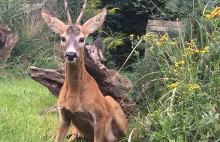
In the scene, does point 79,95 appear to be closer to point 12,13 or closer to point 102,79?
point 102,79

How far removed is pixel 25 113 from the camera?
24.8ft

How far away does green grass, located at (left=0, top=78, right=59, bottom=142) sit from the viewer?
603cm

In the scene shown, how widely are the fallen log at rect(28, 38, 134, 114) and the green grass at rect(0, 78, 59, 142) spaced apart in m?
0.55

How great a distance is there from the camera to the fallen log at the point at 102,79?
7.12 m

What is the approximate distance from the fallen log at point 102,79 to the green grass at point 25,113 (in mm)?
549

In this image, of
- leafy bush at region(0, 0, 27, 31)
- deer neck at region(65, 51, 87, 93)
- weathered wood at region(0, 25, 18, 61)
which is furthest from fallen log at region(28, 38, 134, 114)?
leafy bush at region(0, 0, 27, 31)

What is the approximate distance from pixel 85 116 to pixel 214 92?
1.60m

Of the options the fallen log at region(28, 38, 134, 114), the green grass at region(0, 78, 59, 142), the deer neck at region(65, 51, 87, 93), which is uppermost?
the deer neck at region(65, 51, 87, 93)

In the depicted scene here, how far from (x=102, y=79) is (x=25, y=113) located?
4.03ft

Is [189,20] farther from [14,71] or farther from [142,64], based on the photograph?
[14,71]

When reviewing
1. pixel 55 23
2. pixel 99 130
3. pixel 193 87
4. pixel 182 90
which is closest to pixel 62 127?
pixel 99 130

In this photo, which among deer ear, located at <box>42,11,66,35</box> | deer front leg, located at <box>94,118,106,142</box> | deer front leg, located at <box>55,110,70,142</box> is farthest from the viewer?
deer ear, located at <box>42,11,66,35</box>

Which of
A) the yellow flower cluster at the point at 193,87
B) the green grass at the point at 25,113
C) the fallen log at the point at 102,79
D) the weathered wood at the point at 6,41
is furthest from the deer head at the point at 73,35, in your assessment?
the weathered wood at the point at 6,41

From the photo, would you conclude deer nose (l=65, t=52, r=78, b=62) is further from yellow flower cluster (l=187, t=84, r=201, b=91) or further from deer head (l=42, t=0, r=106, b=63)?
yellow flower cluster (l=187, t=84, r=201, b=91)
